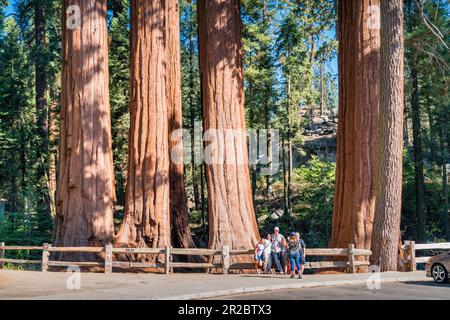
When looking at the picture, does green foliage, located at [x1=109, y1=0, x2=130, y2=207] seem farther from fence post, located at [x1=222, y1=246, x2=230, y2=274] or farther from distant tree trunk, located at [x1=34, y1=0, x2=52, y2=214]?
fence post, located at [x1=222, y1=246, x2=230, y2=274]

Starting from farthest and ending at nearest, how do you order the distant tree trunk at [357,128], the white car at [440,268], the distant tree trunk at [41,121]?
the distant tree trunk at [41,121]
the distant tree trunk at [357,128]
the white car at [440,268]

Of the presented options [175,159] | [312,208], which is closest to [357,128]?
[175,159]

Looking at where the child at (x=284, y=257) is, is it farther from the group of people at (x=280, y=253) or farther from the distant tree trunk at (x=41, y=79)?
the distant tree trunk at (x=41, y=79)

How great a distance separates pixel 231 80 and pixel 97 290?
9.06 m

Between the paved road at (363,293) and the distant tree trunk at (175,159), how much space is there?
817 centimetres

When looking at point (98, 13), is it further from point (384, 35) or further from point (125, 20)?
point (125, 20)

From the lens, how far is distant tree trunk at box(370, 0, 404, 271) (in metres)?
17.5

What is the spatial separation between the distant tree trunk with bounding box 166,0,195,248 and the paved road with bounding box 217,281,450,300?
26.8 ft

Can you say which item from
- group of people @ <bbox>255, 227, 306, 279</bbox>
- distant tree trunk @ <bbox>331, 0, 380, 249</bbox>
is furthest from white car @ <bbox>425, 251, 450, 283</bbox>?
group of people @ <bbox>255, 227, 306, 279</bbox>

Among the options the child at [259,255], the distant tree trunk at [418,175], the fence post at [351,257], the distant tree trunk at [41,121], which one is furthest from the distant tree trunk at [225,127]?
the distant tree trunk at [41,121]

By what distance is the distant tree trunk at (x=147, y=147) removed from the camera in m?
19.1

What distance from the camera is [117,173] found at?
121ft

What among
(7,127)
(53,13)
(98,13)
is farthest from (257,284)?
(53,13)

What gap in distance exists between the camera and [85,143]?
61.3 ft
